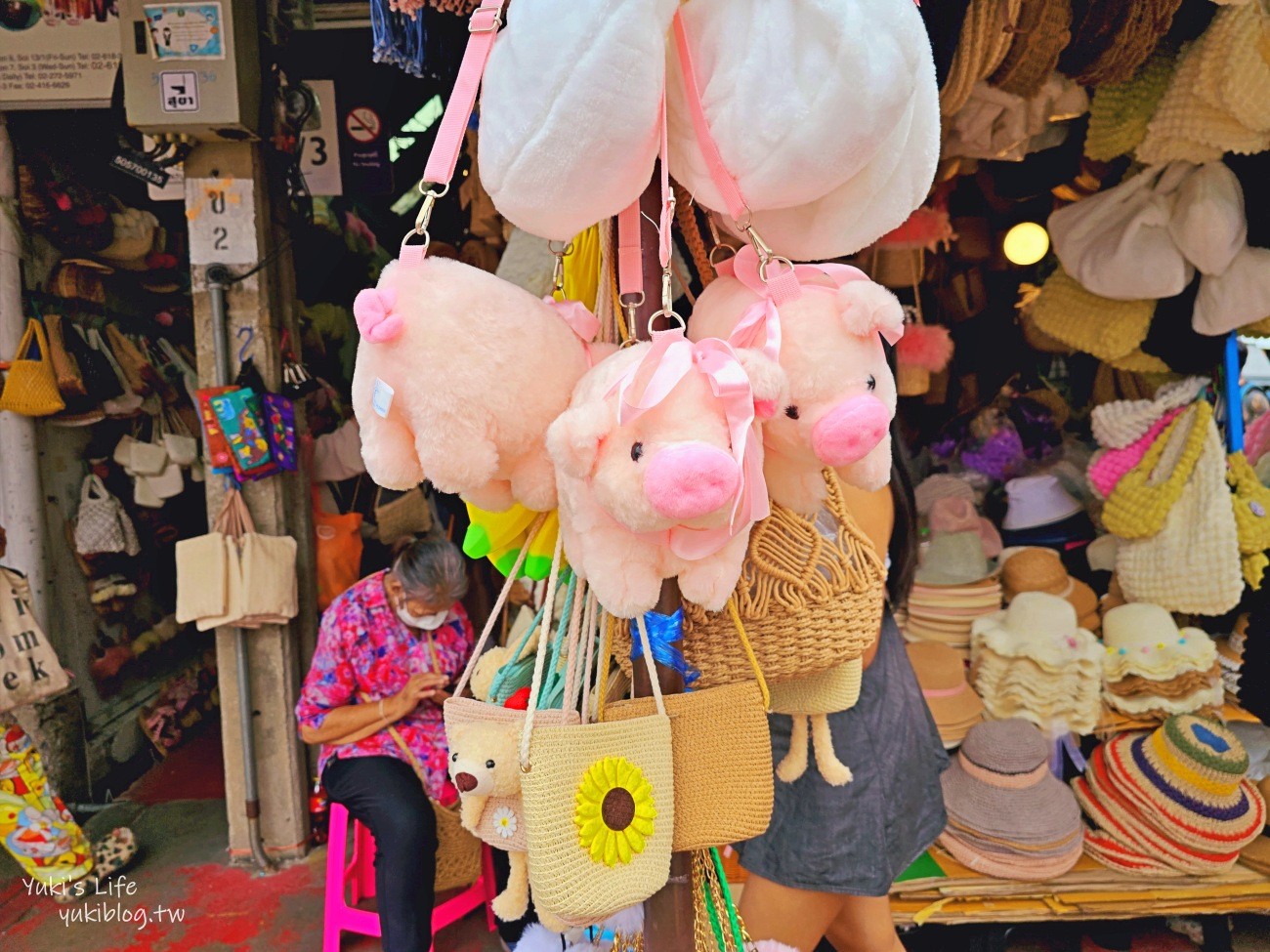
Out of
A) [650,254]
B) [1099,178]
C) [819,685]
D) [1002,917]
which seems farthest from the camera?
[1099,178]

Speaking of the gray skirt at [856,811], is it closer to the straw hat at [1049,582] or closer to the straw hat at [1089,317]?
the straw hat at [1049,582]

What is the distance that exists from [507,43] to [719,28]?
0.20 metres

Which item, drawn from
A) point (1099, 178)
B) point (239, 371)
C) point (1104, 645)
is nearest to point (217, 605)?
point (239, 371)

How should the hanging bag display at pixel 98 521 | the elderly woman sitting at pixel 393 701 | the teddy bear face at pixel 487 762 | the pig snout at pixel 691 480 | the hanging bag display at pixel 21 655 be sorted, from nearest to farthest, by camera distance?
the pig snout at pixel 691 480 → the teddy bear face at pixel 487 762 → the elderly woman sitting at pixel 393 701 → the hanging bag display at pixel 21 655 → the hanging bag display at pixel 98 521

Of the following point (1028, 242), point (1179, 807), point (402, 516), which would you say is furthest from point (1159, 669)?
point (402, 516)

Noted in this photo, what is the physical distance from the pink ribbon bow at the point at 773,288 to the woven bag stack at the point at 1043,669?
2.56 metres

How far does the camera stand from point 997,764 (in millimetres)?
2754

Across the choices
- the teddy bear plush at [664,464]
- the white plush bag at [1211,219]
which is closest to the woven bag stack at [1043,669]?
the white plush bag at [1211,219]

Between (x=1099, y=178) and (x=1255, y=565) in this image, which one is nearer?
(x=1255, y=565)

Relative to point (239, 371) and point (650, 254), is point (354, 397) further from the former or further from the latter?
point (239, 371)

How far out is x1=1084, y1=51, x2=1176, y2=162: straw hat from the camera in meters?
2.64

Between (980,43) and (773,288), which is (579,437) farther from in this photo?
(980,43)

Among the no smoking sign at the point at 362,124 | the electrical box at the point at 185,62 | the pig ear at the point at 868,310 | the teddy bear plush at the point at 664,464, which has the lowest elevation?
the teddy bear plush at the point at 664,464

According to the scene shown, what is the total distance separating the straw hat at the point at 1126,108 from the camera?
104 inches
